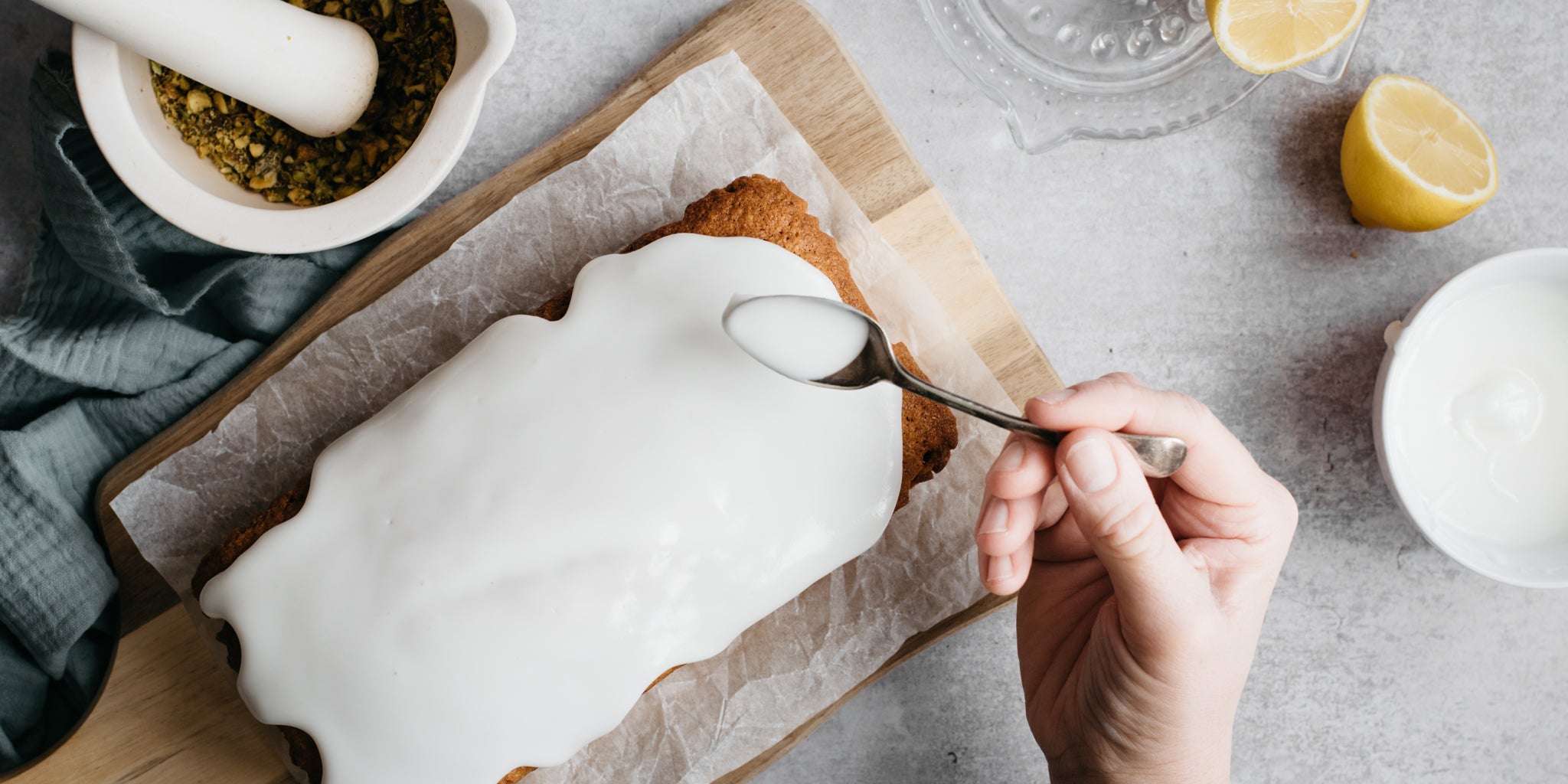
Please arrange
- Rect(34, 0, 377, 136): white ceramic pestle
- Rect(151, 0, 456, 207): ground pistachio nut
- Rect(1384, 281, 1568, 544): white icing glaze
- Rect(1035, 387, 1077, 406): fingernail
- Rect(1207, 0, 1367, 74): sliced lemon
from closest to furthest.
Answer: Rect(34, 0, 377, 136): white ceramic pestle
Rect(1035, 387, 1077, 406): fingernail
Rect(151, 0, 456, 207): ground pistachio nut
Rect(1207, 0, 1367, 74): sliced lemon
Rect(1384, 281, 1568, 544): white icing glaze

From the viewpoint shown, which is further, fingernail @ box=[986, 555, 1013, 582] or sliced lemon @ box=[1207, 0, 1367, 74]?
sliced lemon @ box=[1207, 0, 1367, 74]

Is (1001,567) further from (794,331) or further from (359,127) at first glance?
(359,127)

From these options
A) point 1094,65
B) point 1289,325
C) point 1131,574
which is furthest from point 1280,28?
point 1131,574

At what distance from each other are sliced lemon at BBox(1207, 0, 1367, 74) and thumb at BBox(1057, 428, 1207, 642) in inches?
38.0

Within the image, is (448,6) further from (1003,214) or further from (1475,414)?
(1475,414)

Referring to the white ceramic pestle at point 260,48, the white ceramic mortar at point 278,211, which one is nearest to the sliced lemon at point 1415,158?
the white ceramic mortar at point 278,211

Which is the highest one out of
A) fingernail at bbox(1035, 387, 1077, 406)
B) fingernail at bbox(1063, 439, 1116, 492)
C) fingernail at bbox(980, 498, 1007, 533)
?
fingernail at bbox(1035, 387, 1077, 406)

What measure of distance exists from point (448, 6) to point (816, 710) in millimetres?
1501

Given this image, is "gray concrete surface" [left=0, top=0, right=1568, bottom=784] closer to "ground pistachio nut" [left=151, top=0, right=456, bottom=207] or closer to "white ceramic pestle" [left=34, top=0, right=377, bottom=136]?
"ground pistachio nut" [left=151, top=0, right=456, bottom=207]

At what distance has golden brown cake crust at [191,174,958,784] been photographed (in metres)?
1.70

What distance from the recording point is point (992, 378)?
1.89 metres

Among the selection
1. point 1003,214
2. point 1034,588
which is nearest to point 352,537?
point 1034,588

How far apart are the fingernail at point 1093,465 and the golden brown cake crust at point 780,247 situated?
1.36 ft

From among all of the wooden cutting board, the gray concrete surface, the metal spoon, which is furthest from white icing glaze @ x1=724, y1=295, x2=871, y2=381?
the gray concrete surface
